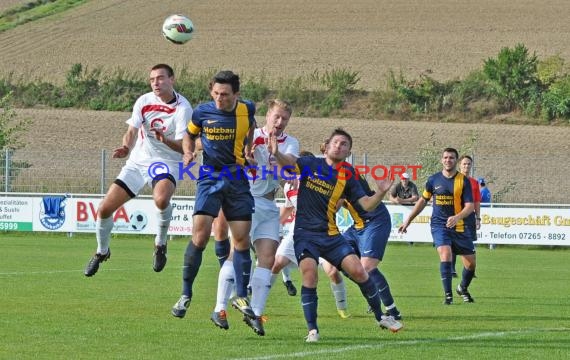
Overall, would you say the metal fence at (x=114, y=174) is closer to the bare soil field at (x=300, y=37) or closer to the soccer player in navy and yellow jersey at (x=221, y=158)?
the soccer player in navy and yellow jersey at (x=221, y=158)

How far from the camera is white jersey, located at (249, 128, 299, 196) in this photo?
11.3 meters

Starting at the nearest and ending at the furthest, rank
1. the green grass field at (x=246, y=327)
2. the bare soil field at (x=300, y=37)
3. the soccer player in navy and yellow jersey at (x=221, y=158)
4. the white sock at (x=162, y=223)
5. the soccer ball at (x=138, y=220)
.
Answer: the green grass field at (x=246, y=327) < the soccer player in navy and yellow jersey at (x=221, y=158) < the white sock at (x=162, y=223) < the soccer ball at (x=138, y=220) < the bare soil field at (x=300, y=37)

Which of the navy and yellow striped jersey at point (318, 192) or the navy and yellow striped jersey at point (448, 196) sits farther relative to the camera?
the navy and yellow striped jersey at point (448, 196)

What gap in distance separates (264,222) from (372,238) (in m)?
1.77

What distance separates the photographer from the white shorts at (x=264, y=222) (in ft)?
36.6

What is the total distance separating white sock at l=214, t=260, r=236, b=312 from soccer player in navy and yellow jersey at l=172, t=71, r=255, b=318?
0.42 ft

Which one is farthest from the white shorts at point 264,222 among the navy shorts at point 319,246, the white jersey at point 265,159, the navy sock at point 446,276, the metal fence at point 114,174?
the metal fence at point 114,174

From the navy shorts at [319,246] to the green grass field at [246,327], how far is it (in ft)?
2.49

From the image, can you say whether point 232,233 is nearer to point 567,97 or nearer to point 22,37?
point 567,97

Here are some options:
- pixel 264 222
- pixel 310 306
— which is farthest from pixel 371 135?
pixel 310 306

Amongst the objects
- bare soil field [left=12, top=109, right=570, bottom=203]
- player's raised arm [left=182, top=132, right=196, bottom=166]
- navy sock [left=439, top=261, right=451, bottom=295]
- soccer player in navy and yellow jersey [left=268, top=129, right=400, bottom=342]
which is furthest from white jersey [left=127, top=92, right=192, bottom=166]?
bare soil field [left=12, top=109, right=570, bottom=203]

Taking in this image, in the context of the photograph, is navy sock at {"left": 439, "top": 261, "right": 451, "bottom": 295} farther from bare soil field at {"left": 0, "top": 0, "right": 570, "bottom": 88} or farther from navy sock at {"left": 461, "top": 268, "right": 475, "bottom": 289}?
bare soil field at {"left": 0, "top": 0, "right": 570, "bottom": 88}

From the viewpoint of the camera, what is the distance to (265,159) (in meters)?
11.5

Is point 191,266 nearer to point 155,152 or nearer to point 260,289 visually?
point 260,289
